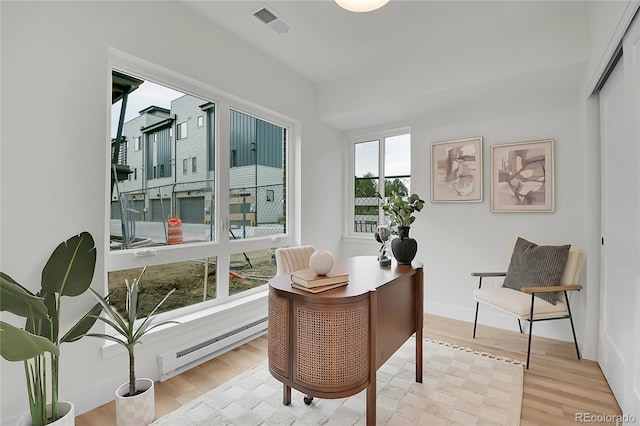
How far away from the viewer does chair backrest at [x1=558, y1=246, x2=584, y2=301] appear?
263cm

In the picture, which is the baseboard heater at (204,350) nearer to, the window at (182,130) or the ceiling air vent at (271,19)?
the window at (182,130)

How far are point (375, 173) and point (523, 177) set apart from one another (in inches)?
69.5

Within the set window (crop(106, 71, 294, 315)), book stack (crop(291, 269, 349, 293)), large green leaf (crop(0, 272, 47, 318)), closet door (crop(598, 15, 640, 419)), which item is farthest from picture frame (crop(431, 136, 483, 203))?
large green leaf (crop(0, 272, 47, 318))

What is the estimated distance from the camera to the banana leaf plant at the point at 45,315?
1239 millimetres

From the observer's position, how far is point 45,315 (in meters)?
1.45

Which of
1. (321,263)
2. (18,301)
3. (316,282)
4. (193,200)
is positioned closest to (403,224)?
(321,263)

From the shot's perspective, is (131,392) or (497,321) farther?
(497,321)

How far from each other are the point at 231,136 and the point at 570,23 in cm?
301

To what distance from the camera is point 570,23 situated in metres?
2.43

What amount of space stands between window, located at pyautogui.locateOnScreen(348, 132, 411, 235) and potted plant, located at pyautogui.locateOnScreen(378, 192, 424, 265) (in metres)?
1.78

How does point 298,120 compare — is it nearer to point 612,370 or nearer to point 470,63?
point 470,63

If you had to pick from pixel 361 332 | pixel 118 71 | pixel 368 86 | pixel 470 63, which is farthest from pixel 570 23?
pixel 118 71

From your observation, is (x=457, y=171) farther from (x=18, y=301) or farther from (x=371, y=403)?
(x=18, y=301)

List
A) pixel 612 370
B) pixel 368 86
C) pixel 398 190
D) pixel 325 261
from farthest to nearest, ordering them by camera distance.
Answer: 1. pixel 398 190
2. pixel 368 86
3. pixel 612 370
4. pixel 325 261
